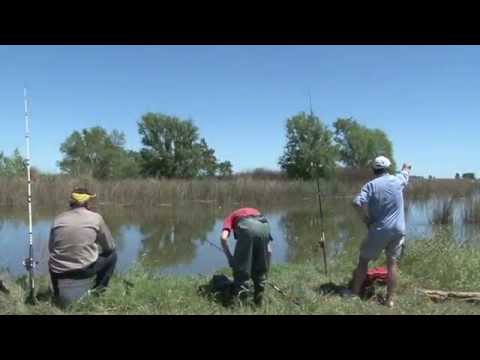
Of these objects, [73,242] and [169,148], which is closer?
[73,242]

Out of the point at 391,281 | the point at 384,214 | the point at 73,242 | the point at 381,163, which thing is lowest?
the point at 391,281

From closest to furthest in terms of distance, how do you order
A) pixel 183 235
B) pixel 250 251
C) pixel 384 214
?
pixel 250 251 < pixel 384 214 < pixel 183 235

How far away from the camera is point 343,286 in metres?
5.43

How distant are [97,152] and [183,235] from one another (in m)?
36.4

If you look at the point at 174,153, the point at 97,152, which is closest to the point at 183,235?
the point at 174,153

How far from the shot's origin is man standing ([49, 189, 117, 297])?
4.53m

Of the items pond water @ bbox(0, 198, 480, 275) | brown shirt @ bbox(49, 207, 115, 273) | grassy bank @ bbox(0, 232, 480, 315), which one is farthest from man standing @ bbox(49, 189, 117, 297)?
pond water @ bbox(0, 198, 480, 275)

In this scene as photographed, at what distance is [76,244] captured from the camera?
454 cm

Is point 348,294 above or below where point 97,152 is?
below

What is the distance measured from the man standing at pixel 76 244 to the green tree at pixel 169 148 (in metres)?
35.8

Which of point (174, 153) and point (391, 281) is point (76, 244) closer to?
point (391, 281)
